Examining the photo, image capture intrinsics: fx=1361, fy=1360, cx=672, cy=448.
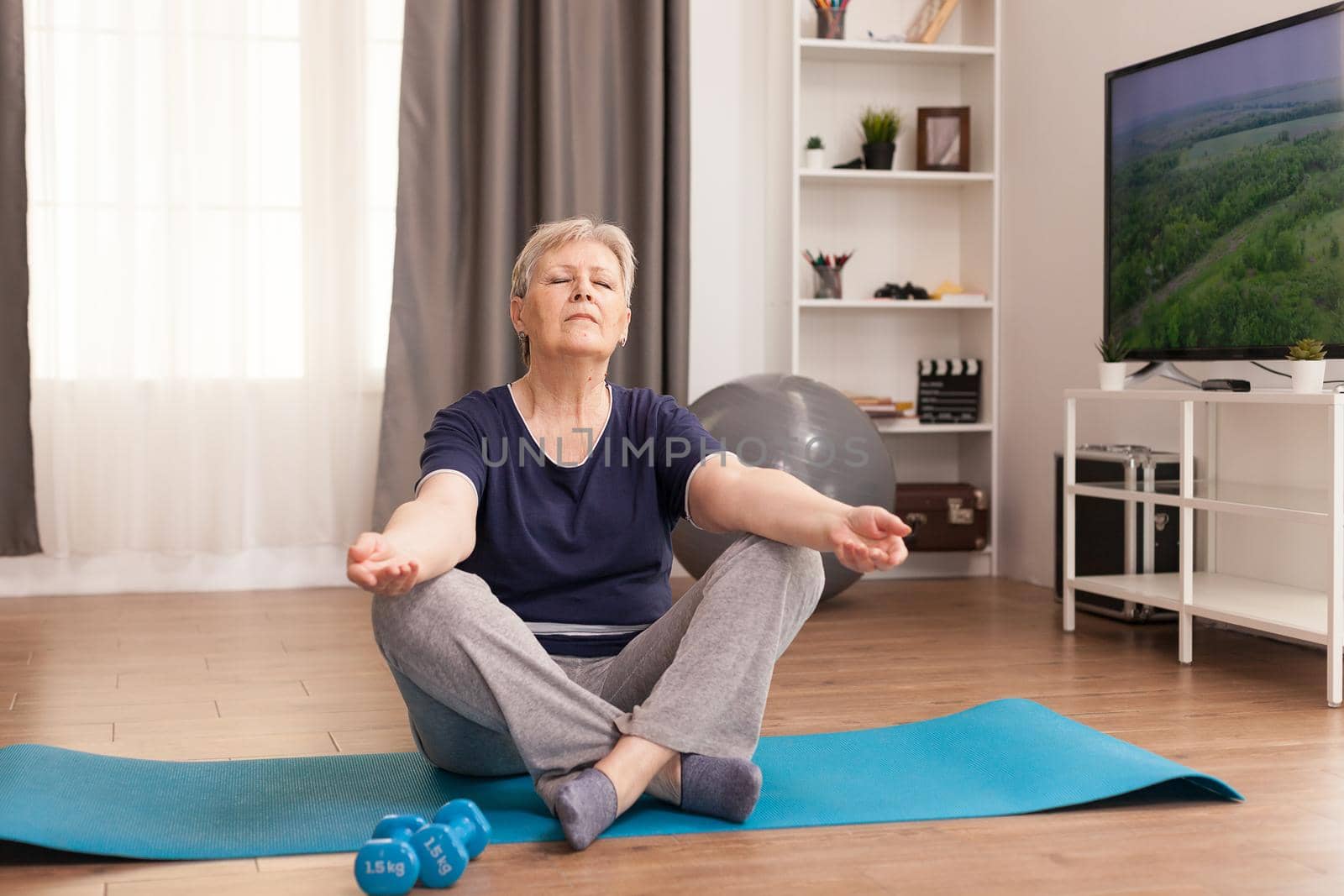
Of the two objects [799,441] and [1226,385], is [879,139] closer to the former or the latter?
[799,441]

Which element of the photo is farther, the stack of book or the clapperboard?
the clapperboard

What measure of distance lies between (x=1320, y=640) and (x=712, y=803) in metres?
1.44

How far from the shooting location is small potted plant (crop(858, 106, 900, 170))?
4.31 meters

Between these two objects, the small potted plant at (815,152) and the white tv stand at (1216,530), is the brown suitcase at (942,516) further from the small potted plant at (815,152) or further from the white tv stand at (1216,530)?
the small potted plant at (815,152)

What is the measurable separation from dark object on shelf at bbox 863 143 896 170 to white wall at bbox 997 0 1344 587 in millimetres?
386

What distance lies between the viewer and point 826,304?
4207 millimetres

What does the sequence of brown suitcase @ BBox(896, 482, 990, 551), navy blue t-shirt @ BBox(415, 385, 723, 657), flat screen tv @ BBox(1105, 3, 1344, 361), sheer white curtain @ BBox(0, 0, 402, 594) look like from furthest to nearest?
brown suitcase @ BBox(896, 482, 990, 551)
sheer white curtain @ BBox(0, 0, 402, 594)
flat screen tv @ BBox(1105, 3, 1344, 361)
navy blue t-shirt @ BBox(415, 385, 723, 657)

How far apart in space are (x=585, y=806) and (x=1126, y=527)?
2.21 m

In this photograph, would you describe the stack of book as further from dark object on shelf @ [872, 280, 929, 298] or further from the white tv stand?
the white tv stand

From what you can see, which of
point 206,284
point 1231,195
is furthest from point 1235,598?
point 206,284

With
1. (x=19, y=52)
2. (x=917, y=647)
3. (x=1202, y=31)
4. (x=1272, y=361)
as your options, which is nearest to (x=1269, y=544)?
(x=1272, y=361)

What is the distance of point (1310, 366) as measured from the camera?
8.93ft

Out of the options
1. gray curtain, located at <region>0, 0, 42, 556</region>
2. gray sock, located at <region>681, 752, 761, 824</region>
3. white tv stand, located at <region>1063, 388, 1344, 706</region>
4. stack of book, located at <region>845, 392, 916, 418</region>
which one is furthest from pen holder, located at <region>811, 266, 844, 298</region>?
gray sock, located at <region>681, 752, 761, 824</region>

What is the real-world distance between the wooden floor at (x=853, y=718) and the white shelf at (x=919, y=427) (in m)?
0.49
